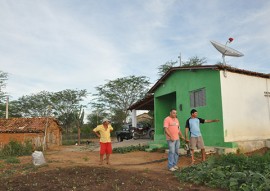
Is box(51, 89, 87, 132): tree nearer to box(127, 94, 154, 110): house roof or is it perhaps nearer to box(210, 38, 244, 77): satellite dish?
box(127, 94, 154, 110): house roof

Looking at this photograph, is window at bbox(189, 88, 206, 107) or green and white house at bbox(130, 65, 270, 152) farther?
window at bbox(189, 88, 206, 107)

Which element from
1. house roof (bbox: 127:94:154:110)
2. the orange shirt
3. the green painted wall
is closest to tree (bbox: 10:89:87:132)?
house roof (bbox: 127:94:154:110)

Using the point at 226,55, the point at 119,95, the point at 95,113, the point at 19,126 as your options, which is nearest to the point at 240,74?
the point at 226,55

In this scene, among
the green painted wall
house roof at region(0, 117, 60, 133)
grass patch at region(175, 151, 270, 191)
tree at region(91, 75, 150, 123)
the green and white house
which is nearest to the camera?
grass patch at region(175, 151, 270, 191)

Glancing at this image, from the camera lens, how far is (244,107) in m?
11.8

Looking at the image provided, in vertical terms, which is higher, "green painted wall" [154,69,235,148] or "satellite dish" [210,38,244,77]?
"satellite dish" [210,38,244,77]

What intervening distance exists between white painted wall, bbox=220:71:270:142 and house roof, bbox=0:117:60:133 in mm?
16073

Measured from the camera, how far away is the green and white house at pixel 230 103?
11156mm

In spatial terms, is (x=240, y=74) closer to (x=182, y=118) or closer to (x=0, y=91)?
(x=182, y=118)

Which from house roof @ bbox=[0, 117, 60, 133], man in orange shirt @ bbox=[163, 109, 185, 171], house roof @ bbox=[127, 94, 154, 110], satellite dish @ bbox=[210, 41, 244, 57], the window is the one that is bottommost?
man in orange shirt @ bbox=[163, 109, 185, 171]

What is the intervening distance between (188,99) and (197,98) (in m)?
0.68

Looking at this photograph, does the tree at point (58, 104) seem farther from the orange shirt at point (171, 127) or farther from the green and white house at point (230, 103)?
the orange shirt at point (171, 127)

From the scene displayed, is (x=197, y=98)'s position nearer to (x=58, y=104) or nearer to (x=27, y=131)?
(x=27, y=131)

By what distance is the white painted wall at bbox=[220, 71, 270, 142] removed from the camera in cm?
1123
